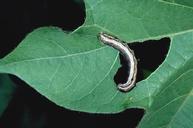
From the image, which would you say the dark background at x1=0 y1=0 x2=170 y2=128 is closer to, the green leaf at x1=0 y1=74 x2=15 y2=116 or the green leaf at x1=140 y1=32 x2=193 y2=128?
the green leaf at x1=0 y1=74 x2=15 y2=116

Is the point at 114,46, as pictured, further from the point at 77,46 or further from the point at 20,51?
the point at 20,51

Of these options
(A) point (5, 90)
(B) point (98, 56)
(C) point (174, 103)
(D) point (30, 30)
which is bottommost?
(A) point (5, 90)

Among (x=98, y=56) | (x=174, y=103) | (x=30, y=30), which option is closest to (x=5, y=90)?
(x=30, y=30)

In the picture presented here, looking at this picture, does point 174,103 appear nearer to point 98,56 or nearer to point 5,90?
point 98,56

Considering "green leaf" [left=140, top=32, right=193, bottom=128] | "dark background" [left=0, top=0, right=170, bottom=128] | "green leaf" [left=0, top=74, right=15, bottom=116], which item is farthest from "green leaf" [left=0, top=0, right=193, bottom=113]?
"green leaf" [left=0, top=74, right=15, bottom=116]

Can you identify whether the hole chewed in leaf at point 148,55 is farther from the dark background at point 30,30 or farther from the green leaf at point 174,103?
the dark background at point 30,30
